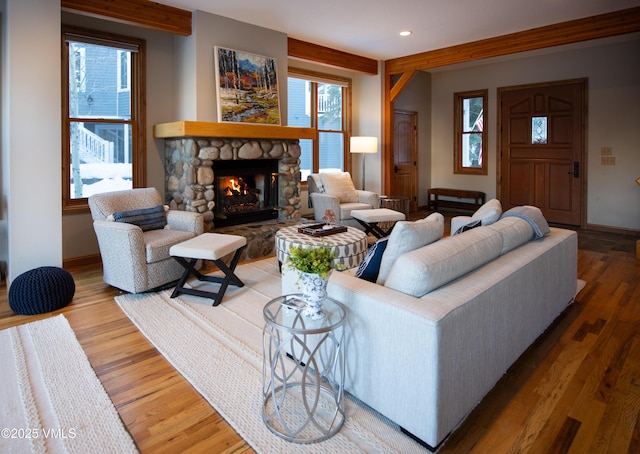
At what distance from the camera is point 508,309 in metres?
2.22

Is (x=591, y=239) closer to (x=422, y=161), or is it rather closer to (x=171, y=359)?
(x=422, y=161)

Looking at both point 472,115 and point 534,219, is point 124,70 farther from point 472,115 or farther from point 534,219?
point 472,115

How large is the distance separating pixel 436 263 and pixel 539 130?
6.18 m

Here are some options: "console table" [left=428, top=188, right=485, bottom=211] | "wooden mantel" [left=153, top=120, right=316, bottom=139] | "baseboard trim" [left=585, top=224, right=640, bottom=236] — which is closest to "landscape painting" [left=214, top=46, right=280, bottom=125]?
"wooden mantel" [left=153, top=120, right=316, bottom=139]

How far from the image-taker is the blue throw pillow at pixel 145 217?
12.4 feet

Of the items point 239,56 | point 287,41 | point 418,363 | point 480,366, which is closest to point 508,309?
point 480,366

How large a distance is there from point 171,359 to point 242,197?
3.01 meters

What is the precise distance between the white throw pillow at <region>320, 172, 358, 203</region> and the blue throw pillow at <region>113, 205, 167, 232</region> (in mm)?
2435

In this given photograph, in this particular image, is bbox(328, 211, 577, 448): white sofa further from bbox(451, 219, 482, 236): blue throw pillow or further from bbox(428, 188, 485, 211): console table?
bbox(428, 188, 485, 211): console table

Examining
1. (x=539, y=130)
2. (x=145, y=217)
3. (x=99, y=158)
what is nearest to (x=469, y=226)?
(x=145, y=217)

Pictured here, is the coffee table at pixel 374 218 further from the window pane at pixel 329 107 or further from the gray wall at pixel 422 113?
the gray wall at pixel 422 113

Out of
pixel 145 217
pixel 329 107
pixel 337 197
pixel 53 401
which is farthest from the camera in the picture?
pixel 329 107

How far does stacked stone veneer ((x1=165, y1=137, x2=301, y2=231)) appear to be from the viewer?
463 centimetres

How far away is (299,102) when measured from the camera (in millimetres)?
6602
